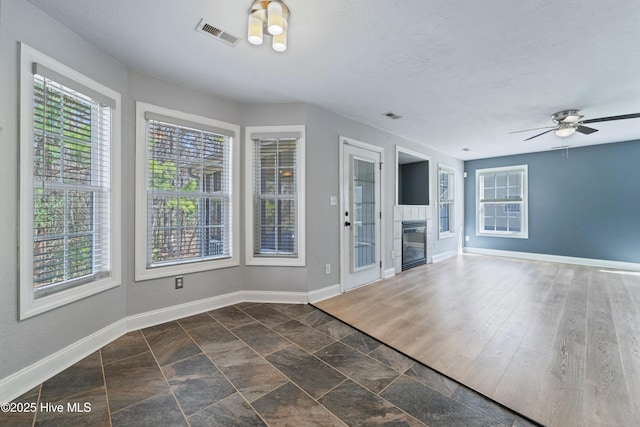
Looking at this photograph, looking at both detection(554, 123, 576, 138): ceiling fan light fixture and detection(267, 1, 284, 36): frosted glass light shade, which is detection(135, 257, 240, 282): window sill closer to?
detection(267, 1, 284, 36): frosted glass light shade

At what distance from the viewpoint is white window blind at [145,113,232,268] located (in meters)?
2.71

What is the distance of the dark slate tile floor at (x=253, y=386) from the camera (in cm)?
A: 148

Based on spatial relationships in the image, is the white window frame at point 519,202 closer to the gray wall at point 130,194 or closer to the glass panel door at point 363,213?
the gray wall at point 130,194

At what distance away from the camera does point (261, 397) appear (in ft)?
5.41

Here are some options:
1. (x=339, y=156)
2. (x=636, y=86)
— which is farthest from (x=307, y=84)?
(x=636, y=86)

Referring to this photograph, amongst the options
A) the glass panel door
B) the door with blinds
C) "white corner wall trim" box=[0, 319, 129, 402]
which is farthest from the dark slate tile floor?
the glass panel door

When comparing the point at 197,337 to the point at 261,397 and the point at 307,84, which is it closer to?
the point at 261,397

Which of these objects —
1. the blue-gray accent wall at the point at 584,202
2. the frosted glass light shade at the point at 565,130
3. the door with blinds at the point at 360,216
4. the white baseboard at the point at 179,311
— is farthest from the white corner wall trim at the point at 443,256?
the white baseboard at the point at 179,311

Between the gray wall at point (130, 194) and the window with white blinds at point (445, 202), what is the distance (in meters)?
2.11

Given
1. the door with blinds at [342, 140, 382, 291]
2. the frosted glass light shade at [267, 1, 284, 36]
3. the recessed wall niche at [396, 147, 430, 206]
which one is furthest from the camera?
the recessed wall niche at [396, 147, 430, 206]

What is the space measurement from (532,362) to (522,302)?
1604mm

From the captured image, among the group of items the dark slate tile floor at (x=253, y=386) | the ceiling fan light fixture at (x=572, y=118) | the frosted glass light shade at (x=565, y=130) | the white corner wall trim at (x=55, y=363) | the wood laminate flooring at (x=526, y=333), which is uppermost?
the ceiling fan light fixture at (x=572, y=118)

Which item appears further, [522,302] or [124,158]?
[522,302]

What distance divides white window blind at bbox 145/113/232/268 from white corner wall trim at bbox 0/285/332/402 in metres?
0.52
